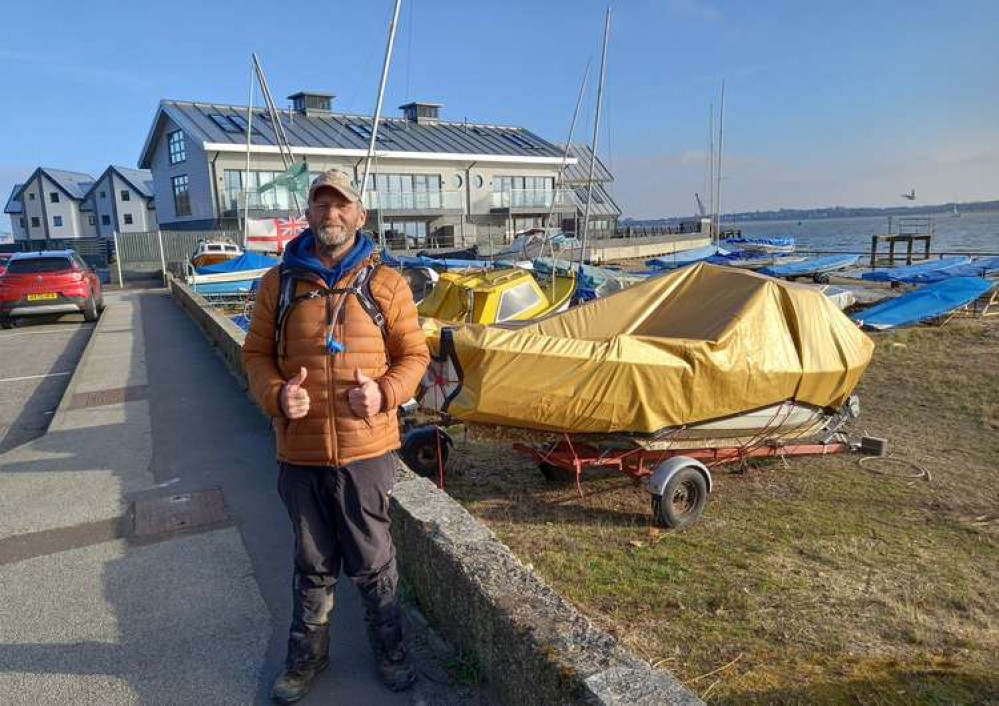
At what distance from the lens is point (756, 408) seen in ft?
20.6

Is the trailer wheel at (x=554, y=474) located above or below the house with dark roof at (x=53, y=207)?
below

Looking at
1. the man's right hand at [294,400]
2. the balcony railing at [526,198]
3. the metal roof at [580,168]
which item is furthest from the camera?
the metal roof at [580,168]

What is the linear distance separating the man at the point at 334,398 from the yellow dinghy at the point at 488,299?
746cm

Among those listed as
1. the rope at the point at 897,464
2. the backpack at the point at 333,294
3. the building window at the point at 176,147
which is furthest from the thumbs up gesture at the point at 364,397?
the building window at the point at 176,147

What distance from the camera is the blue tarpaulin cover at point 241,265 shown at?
22234 mm

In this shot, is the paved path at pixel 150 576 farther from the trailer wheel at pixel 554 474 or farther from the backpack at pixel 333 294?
the trailer wheel at pixel 554 474

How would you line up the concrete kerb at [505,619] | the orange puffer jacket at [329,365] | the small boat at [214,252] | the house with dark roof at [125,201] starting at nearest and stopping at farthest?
the concrete kerb at [505,619] → the orange puffer jacket at [329,365] → the small boat at [214,252] → the house with dark roof at [125,201]

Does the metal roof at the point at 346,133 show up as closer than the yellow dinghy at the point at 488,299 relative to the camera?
No

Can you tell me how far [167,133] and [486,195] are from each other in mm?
20845

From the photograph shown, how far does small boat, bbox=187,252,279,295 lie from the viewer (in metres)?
21.6

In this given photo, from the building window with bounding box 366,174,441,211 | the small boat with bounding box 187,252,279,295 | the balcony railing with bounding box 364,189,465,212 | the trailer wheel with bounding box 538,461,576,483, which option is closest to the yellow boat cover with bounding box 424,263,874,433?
the trailer wheel with bounding box 538,461,576,483

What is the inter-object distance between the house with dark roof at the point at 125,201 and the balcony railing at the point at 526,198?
35.3 metres

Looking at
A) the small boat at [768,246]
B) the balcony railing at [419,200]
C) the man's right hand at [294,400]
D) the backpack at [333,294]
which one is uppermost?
the balcony railing at [419,200]

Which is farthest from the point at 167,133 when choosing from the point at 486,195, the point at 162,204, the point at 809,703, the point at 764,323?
the point at 809,703
